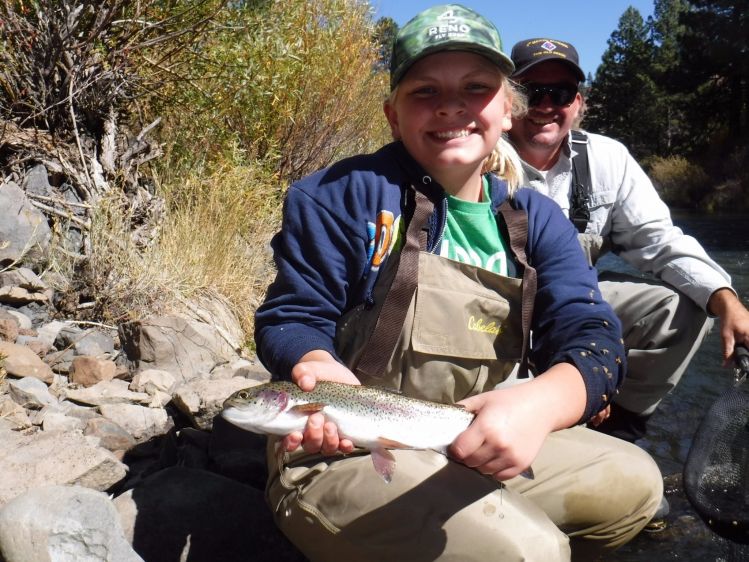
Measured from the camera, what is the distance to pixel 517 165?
9.46 feet

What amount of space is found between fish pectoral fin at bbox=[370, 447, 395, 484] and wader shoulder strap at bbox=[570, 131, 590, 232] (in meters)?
2.21

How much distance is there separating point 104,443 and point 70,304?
5.32 ft

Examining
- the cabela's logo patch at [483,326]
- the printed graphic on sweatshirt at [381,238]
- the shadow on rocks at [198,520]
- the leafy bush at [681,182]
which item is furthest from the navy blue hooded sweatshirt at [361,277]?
the leafy bush at [681,182]

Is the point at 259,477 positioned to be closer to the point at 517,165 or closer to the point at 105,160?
the point at 517,165

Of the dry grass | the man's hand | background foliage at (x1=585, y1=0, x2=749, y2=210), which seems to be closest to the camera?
the man's hand

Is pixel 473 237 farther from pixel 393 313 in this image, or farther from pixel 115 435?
pixel 115 435

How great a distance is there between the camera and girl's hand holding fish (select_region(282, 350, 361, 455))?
6.55 feet

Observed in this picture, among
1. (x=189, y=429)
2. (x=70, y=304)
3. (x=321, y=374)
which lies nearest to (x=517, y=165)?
(x=321, y=374)

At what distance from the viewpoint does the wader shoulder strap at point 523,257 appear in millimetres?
2504

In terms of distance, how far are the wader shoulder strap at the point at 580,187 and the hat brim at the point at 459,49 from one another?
148 centimetres

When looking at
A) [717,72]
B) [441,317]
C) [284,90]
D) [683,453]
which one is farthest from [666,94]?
[441,317]

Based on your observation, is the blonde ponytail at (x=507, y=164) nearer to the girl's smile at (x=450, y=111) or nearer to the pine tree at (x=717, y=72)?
the girl's smile at (x=450, y=111)

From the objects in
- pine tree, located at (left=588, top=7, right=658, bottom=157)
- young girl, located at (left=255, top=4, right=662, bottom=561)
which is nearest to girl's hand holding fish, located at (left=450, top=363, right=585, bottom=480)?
young girl, located at (left=255, top=4, right=662, bottom=561)

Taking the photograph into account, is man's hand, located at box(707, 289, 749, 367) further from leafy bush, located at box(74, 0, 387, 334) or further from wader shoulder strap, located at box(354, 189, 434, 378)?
leafy bush, located at box(74, 0, 387, 334)
